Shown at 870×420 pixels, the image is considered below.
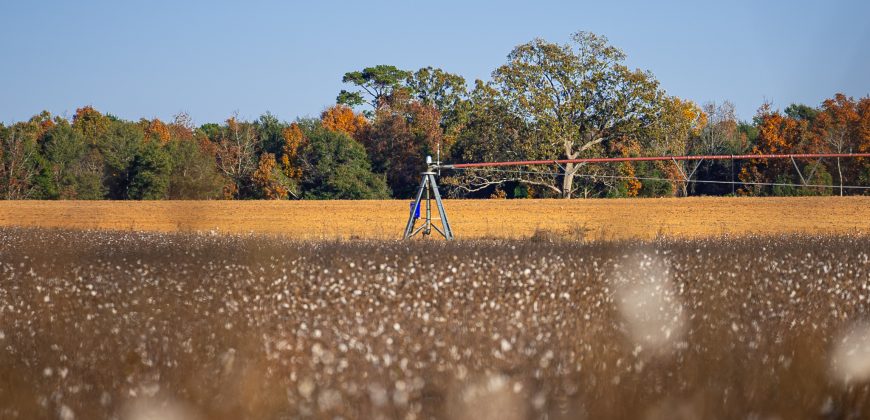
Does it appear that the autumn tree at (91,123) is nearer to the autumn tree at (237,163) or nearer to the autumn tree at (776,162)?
the autumn tree at (237,163)

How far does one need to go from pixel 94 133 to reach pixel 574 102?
31796 mm

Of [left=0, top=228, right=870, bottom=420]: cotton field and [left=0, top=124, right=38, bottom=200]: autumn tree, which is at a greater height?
[left=0, top=124, right=38, bottom=200]: autumn tree

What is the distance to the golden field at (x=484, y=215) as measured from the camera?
29031 millimetres

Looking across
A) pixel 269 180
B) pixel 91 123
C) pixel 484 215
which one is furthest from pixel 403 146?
pixel 91 123

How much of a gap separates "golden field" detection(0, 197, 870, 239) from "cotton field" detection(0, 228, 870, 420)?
61.1 ft

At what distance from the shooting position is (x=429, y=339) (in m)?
6.04

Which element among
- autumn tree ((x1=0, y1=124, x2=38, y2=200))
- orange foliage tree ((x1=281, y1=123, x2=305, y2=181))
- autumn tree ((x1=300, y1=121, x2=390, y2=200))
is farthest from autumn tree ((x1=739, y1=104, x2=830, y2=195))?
autumn tree ((x1=0, y1=124, x2=38, y2=200))

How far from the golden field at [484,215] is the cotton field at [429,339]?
18632mm

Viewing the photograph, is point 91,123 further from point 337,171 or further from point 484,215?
point 484,215

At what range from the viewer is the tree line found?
144 feet

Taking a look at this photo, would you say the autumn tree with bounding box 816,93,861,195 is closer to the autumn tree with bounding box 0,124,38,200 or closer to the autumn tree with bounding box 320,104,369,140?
the autumn tree with bounding box 320,104,369,140

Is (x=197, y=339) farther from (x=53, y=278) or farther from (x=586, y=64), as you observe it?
(x=586, y=64)

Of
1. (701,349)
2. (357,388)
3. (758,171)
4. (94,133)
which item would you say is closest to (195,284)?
(357,388)

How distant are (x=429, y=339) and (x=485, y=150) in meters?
38.6
